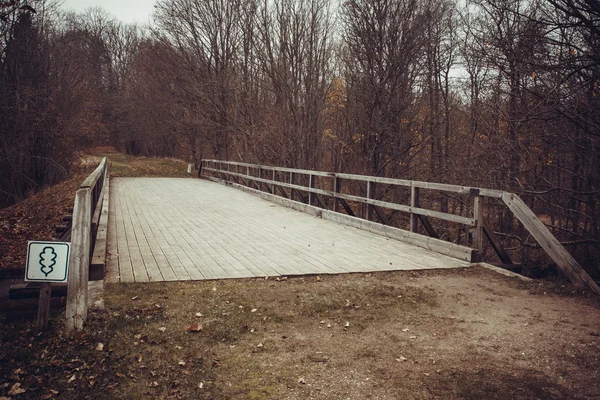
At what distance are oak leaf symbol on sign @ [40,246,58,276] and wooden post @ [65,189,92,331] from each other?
168mm

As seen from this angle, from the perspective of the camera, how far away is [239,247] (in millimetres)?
8320

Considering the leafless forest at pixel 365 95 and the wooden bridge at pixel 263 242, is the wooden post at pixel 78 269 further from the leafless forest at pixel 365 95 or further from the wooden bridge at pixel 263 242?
the leafless forest at pixel 365 95

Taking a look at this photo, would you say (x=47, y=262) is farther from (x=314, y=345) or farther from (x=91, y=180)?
(x=314, y=345)

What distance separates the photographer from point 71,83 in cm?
2236

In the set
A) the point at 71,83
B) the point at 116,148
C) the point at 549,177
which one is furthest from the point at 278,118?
the point at 116,148

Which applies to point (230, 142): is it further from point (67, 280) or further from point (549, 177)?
point (67, 280)

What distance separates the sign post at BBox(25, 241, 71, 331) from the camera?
14.3 feet

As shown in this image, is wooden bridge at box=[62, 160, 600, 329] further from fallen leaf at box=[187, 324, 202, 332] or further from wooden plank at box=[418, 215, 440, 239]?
fallen leaf at box=[187, 324, 202, 332]

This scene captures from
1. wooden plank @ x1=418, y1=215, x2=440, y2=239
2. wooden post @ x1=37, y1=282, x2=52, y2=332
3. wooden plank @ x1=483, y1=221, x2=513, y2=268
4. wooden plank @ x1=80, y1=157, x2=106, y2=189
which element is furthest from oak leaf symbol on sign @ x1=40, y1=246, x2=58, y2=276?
wooden plank @ x1=418, y1=215, x2=440, y2=239

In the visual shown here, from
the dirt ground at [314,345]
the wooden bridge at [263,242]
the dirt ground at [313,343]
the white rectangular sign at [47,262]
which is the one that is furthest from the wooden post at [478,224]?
the white rectangular sign at [47,262]

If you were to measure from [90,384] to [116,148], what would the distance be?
51.2m

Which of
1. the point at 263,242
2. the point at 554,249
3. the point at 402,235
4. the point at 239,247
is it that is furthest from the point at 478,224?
the point at 239,247

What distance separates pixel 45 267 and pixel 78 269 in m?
0.29

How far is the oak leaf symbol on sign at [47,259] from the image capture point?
439cm
